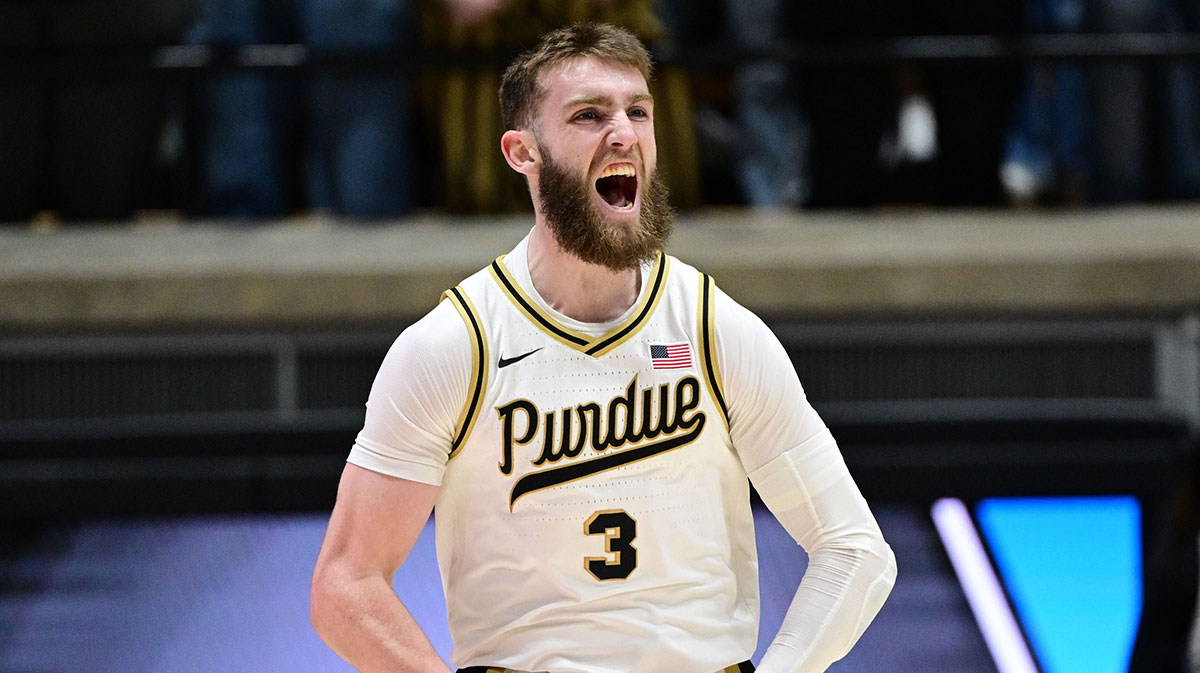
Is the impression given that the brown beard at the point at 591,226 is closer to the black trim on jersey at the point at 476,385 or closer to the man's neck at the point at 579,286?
the man's neck at the point at 579,286

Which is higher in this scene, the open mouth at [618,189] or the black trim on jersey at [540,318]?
the open mouth at [618,189]

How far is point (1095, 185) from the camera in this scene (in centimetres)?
488

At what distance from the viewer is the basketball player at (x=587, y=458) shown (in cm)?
186

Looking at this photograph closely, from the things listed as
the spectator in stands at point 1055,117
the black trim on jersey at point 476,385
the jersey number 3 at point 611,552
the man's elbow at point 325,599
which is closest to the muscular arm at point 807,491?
the jersey number 3 at point 611,552

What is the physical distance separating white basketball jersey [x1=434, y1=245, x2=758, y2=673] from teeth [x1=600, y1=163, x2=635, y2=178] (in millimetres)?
192

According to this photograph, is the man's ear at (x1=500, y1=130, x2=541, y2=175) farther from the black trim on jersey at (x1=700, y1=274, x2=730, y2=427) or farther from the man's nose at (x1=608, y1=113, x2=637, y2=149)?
the black trim on jersey at (x1=700, y1=274, x2=730, y2=427)

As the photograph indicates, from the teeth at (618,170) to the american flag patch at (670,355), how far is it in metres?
0.24

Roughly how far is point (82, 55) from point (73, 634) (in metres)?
2.06

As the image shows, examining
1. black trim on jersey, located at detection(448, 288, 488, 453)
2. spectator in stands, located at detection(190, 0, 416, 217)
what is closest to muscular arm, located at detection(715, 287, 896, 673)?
black trim on jersey, located at detection(448, 288, 488, 453)

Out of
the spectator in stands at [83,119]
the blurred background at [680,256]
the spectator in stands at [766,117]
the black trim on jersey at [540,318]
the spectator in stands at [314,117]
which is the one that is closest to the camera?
the black trim on jersey at [540,318]

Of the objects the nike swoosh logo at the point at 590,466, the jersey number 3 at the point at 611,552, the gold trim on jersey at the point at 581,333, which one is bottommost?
the jersey number 3 at the point at 611,552

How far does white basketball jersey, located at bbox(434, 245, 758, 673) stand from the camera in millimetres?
1876

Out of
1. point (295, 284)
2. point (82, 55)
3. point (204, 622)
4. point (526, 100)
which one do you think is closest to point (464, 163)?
point (295, 284)

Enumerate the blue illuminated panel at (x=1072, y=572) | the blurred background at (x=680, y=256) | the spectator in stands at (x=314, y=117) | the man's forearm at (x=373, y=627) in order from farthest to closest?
the spectator in stands at (x=314, y=117) < the blurred background at (x=680, y=256) < the blue illuminated panel at (x=1072, y=572) < the man's forearm at (x=373, y=627)
